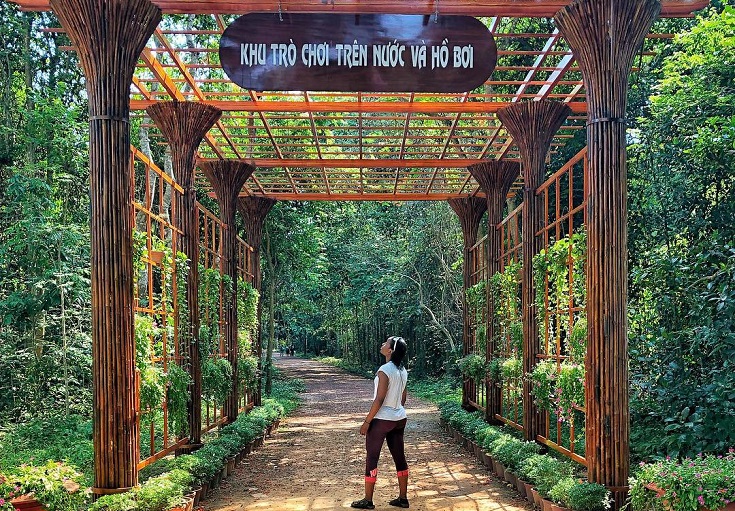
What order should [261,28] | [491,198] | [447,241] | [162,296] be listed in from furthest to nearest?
[447,241], [491,198], [162,296], [261,28]

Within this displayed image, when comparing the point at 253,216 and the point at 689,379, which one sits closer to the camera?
the point at 689,379

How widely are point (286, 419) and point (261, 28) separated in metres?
10.9

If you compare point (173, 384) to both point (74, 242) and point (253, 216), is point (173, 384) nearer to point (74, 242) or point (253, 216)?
point (74, 242)

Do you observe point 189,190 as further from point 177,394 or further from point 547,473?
point 547,473

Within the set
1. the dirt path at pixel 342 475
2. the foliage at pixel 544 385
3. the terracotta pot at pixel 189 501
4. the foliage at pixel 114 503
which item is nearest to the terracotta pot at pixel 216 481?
the dirt path at pixel 342 475

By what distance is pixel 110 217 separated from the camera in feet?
17.3

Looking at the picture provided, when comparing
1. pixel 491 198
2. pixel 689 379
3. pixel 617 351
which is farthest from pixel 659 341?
pixel 491 198

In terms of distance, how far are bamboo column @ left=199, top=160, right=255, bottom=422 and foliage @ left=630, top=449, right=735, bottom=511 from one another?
24.9 ft

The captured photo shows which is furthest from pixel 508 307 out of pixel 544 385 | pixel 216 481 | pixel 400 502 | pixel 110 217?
pixel 110 217

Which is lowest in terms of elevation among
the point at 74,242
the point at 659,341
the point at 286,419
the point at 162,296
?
the point at 286,419

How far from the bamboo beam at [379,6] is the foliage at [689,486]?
3073mm

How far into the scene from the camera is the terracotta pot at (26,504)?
423 centimetres

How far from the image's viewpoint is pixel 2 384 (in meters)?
12.0

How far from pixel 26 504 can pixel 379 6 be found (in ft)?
12.5
